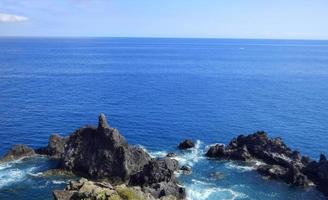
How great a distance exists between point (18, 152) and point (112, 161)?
88.7ft

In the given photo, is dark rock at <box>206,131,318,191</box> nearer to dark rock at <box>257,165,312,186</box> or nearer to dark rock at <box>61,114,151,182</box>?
dark rock at <box>257,165,312,186</box>

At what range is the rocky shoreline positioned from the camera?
81062 mm

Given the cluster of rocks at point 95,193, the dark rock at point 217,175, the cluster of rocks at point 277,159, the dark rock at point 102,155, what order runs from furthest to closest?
the dark rock at point 217,175
the cluster of rocks at point 277,159
the dark rock at point 102,155
the cluster of rocks at point 95,193

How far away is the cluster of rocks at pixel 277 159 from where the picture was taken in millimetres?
84875

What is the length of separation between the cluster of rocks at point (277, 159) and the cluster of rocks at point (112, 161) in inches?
678

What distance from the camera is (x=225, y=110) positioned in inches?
5827

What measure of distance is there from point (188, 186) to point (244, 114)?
64963mm

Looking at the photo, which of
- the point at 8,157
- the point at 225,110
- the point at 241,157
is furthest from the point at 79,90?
the point at 241,157

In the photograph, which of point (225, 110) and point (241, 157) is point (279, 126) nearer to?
point (225, 110)

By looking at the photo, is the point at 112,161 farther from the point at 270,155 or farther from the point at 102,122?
the point at 270,155

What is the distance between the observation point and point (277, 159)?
93.9m

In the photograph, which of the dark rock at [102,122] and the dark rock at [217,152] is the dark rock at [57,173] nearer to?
the dark rock at [102,122]

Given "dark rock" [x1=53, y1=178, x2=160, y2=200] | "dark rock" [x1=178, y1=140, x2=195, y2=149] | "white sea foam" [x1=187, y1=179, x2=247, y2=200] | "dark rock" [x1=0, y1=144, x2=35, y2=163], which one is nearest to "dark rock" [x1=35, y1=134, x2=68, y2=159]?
"dark rock" [x1=0, y1=144, x2=35, y2=163]

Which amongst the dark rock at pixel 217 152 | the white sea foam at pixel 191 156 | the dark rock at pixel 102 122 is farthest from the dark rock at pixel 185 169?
the dark rock at pixel 102 122
